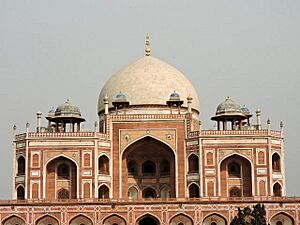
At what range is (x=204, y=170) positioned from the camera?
117ft

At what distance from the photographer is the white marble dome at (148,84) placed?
40188 millimetres

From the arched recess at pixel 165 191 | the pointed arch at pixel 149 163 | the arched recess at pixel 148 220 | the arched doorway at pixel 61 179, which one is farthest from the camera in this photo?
the arched recess at pixel 165 191

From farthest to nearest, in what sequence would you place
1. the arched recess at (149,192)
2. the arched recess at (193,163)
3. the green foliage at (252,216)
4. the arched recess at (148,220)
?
the arched recess at (149,192) → the arched recess at (193,163) → the arched recess at (148,220) → the green foliage at (252,216)

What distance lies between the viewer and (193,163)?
36.7 m

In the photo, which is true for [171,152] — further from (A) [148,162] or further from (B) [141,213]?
(B) [141,213]

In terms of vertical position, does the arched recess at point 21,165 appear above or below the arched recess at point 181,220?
above

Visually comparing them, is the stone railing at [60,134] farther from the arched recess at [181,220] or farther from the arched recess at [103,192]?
the arched recess at [181,220]

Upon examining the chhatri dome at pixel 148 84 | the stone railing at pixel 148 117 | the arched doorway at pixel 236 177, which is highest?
the chhatri dome at pixel 148 84

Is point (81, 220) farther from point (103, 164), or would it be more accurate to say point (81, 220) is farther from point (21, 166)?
point (21, 166)

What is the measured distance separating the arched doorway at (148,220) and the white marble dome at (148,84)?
780cm

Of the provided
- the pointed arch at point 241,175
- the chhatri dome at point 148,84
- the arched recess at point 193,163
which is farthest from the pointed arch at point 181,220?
the chhatri dome at point 148,84

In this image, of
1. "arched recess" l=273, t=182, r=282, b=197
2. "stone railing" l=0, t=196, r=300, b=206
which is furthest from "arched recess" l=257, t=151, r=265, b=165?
"stone railing" l=0, t=196, r=300, b=206

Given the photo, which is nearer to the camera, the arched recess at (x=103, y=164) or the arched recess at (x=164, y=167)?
the arched recess at (x=103, y=164)

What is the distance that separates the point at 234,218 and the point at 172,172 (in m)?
6.08
